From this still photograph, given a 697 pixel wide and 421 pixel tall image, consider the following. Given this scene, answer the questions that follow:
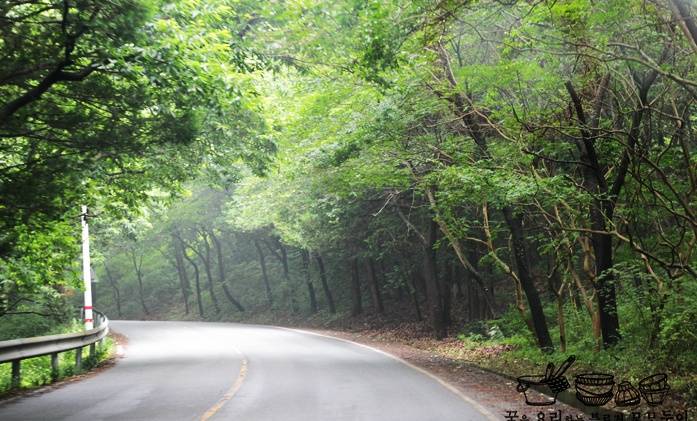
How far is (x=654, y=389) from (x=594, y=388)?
1053 millimetres

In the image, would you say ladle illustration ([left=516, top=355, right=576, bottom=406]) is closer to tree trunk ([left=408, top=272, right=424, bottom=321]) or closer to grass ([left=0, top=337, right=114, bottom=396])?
grass ([left=0, top=337, right=114, bottom=396])

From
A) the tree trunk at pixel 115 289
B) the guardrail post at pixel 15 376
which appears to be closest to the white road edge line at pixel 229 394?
the guardrail post at pixel 15 376

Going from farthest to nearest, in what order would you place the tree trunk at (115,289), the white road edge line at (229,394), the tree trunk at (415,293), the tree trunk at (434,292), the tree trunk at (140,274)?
the tree trunk at (115,289), the tree trunk at (140,274), the tree trunk at (415,293), the tree trunk at (434,292), the white road edge line at (229,394)

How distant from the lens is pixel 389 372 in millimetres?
13508

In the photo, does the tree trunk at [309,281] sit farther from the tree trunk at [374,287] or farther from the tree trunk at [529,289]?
the tree trunk at [529,289]

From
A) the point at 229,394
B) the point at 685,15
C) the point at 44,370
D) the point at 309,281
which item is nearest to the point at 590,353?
the point at 229,394

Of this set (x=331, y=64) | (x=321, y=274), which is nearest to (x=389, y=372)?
(x=331, y=64)

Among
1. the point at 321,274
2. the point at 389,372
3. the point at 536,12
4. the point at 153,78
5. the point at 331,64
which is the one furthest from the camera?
the point at 321,274

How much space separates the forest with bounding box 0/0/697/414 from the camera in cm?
877

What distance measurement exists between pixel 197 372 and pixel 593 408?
870 cm

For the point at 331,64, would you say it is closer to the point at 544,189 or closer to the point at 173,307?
the point at 544,189

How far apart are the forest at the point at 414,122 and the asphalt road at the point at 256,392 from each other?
3.02 m

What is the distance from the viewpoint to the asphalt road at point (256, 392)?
8.72 metres

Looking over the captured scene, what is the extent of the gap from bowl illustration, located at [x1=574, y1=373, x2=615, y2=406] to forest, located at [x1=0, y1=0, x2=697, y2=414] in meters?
0.62
